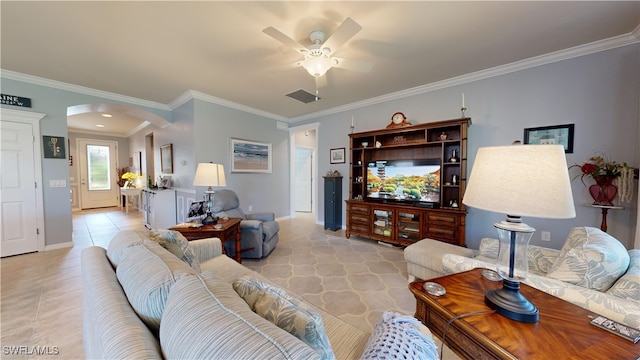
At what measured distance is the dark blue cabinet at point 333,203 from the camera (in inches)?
184

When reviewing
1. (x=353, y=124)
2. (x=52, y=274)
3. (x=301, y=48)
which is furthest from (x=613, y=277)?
(x=52, y=274)

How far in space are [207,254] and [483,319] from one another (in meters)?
2.04

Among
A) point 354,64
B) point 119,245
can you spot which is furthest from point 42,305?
point 354,64

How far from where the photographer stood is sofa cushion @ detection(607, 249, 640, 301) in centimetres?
107

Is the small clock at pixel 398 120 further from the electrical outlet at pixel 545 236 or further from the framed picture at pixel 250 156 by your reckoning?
the framed picture at pixel 250 156

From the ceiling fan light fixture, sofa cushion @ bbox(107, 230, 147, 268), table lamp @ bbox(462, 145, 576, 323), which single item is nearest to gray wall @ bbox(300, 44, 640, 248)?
the ceiling fan light fixture

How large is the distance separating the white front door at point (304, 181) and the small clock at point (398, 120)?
365 cm

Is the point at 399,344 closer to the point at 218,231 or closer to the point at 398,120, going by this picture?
the point at 218,231

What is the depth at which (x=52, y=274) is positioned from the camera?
8.75 feet

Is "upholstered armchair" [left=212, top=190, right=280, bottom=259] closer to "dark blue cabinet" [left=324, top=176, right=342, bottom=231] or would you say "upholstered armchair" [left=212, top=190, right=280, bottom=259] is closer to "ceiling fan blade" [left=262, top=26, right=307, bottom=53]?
"dark blue cabinet" [left=324, top=176, right=342, bottom=231]

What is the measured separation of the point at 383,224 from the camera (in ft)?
12.3

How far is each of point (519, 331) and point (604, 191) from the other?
277cm

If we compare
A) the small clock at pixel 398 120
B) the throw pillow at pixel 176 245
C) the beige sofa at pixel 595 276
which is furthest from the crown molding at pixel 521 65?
the throw pillow at pixel 176 245

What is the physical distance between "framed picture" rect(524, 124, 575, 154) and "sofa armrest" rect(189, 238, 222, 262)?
12.8 ft
